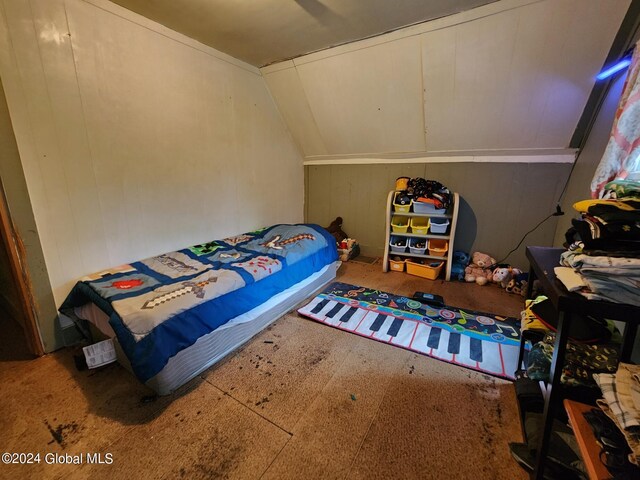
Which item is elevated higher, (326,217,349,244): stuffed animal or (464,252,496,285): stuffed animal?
(326,217,349,244): stuffed animal

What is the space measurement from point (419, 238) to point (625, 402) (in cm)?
243

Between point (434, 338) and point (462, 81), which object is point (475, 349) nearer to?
point (434, 338)

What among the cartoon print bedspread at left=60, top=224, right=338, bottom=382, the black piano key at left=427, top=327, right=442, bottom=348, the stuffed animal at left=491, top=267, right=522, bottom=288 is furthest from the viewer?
the stuffed animal at left=491, top=267, right=522, bottom=288

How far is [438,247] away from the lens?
2.96m

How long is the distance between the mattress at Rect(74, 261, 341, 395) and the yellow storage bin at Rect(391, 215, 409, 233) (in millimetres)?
1422

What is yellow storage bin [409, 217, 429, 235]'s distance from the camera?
9.58ft

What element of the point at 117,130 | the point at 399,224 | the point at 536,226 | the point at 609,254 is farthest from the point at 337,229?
the point at 609,254

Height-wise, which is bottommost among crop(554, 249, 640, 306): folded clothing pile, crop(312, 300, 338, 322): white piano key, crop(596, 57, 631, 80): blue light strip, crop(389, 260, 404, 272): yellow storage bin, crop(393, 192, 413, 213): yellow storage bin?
crop(312, 300, 338, 322): white piano key

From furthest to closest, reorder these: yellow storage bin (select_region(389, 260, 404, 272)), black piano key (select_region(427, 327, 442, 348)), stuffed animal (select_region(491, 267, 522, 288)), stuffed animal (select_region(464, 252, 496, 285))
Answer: yellow storage bin (select_region(389, 260, 404, 272)) < stuffed animal (select_region(464, 252, 496, 285)) < stuffed animal (select_region(491, 267, 522, 288)) < black piano key (select_region(427, 327, 442, 348))

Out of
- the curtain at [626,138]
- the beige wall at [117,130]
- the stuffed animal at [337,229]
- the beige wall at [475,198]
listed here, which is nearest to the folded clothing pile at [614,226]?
the curtain at [626,138]

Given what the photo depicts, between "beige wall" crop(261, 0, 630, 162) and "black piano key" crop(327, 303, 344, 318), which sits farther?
"black piano key" crop(327, 303, 344, 318)

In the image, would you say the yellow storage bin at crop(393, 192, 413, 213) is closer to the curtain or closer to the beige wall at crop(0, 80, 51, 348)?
the curtain

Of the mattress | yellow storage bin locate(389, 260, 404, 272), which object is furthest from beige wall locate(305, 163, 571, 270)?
the mattress

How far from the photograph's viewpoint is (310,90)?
284 centimetres
